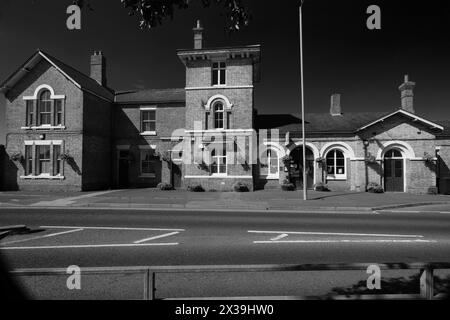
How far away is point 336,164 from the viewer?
63.6 ft

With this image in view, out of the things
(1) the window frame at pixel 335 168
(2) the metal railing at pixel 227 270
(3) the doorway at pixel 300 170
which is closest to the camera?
(2) the metal railing at pixel 227 270

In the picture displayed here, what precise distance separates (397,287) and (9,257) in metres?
8.02

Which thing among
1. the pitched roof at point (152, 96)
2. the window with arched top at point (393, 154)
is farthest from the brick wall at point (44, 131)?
the window with arched top at point (393, 154)

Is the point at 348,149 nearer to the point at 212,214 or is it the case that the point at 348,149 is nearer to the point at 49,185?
the point at 212,214

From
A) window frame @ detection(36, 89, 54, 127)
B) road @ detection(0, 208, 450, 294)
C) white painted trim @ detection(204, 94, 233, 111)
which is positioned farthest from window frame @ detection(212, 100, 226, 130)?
window frame @ detection(36, 89, 54, 127)

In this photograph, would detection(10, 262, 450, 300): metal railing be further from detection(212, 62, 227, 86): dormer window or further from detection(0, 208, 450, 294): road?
detection(212, 62, 227, 86): dormer window

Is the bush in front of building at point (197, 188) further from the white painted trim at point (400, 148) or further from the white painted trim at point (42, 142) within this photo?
the white painted trim at point (400, 148)

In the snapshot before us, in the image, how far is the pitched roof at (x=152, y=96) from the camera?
2117 cm

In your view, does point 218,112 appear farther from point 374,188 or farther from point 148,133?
point 374,188

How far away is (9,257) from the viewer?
5.47 metres

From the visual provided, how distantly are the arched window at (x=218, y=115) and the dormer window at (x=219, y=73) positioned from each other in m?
1.65

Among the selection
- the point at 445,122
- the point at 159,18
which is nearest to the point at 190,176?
the point at 159,18

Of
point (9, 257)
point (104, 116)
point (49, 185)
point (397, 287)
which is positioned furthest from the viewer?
point (104, 116)

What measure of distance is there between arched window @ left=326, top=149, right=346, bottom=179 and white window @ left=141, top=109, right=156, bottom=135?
15271 millimetres
